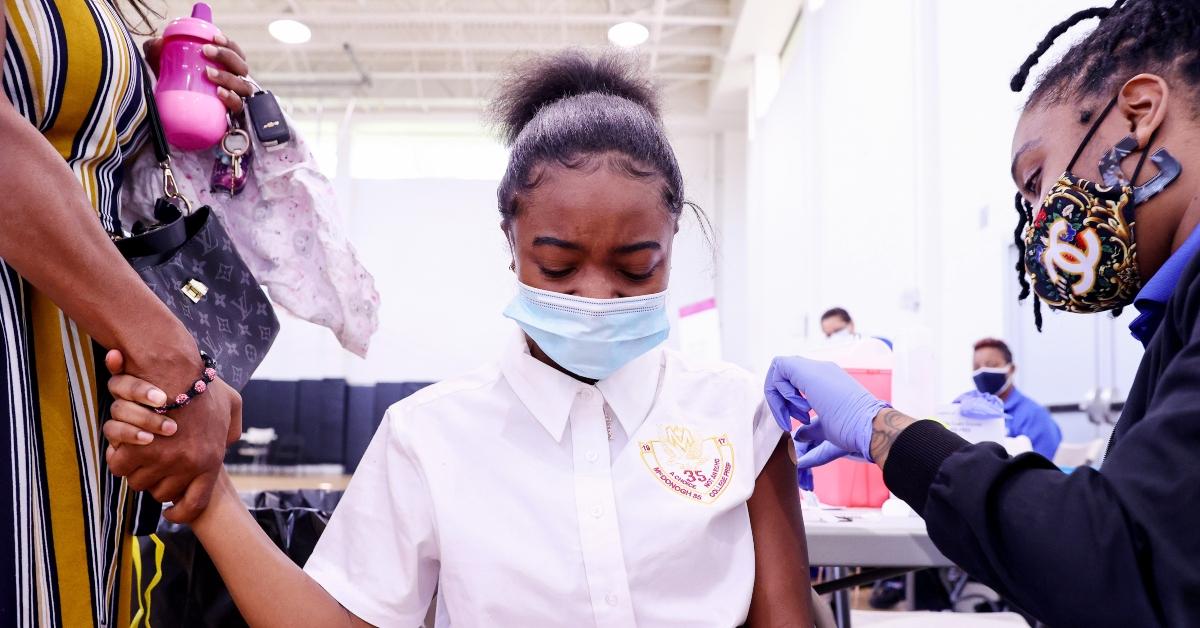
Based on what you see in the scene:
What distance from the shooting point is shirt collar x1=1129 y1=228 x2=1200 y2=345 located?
87 centimetres

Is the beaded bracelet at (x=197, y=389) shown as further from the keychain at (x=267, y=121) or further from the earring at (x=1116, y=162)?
the earring at (x=1116, y=162)

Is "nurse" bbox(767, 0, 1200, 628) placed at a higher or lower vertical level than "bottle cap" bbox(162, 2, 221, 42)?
lower

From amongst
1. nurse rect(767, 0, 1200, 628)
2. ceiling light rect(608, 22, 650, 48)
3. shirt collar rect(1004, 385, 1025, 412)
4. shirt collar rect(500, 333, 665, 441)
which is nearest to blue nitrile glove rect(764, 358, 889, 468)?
nurse rect(767, 0, 1200, 628)

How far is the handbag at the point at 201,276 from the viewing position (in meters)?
0.90

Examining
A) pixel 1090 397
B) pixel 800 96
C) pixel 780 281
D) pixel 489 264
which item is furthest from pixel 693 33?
pixel 1090 397

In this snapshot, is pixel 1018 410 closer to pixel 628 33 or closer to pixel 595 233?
pixel 595 233

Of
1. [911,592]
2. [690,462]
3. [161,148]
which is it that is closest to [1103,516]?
[690,462]

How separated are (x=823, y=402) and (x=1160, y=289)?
386 mm

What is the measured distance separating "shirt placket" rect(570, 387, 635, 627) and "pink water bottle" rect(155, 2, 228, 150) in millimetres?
564

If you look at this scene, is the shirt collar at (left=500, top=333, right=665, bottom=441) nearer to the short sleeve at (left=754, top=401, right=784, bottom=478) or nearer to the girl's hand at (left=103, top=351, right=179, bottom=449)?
the short sleeve at (left=754, top=401, right=784, bottom=478)

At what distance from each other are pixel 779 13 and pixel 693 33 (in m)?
1.61

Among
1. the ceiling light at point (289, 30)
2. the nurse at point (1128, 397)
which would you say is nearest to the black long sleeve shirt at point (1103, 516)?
the nurse at point (1128, 397)

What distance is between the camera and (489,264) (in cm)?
1063

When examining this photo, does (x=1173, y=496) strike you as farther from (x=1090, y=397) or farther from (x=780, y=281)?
(x=780, y=281)
